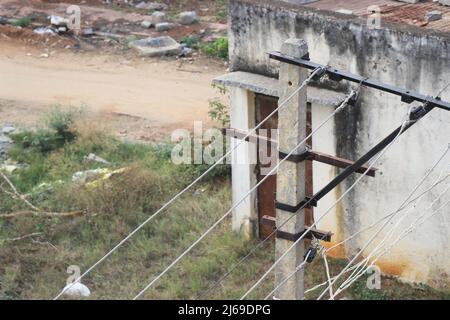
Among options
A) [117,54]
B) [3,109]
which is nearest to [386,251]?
[3,109]

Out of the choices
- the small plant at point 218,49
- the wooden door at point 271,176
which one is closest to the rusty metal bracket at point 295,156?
the wooden door at point 271,176

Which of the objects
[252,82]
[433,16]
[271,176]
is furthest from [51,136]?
[433,16]

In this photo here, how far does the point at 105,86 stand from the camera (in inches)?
625

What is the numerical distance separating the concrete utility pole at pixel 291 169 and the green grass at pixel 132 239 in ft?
10.6

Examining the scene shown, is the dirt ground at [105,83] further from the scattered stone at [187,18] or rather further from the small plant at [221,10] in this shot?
the small plant at [221,10]

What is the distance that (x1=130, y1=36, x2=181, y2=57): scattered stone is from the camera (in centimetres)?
1719

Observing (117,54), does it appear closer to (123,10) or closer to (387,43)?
(123,10)

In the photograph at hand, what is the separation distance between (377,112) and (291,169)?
339 centimetres

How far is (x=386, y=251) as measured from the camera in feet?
30.5

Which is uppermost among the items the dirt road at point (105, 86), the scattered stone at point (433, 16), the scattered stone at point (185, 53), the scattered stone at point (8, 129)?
the scattered stone at point (433, 16)

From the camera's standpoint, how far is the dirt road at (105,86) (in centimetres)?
1482

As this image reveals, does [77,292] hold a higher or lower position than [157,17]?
lower

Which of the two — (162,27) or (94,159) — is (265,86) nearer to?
(94,159)

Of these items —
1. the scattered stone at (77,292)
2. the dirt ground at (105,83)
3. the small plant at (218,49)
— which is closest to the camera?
the scattered stone at (77,292)
